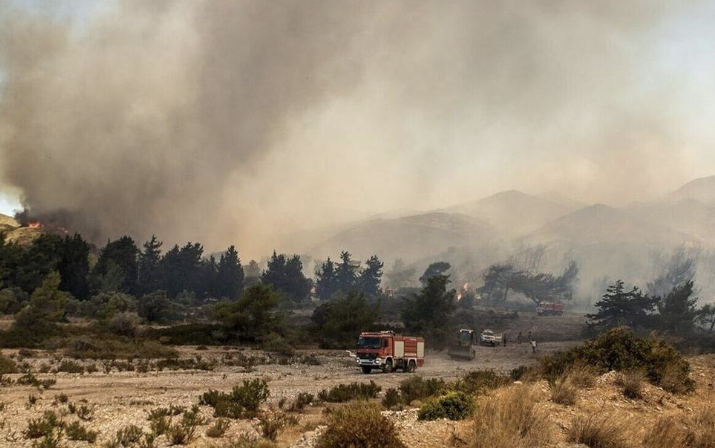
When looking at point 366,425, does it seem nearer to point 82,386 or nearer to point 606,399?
point 606,399

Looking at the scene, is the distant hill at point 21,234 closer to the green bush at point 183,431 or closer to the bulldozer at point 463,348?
the bulldozer at point 463,348

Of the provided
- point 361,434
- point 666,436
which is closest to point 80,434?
point 361,434

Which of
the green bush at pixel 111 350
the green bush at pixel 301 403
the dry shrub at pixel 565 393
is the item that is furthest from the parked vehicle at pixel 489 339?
the dry shrub at pixel 565 393

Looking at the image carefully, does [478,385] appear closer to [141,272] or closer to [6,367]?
[6,367]

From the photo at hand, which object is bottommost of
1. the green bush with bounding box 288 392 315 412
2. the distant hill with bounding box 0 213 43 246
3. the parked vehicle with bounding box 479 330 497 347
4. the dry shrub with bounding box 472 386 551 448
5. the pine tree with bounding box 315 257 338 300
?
the parked vehicle with bounding box 479 330 497 347

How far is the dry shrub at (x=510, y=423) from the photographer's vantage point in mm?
9422

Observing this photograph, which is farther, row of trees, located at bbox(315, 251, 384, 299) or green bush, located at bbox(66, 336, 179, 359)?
row of trees, located at bbox(315, 251, 384, 299)

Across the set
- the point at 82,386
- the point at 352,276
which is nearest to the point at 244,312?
the point at 82,386

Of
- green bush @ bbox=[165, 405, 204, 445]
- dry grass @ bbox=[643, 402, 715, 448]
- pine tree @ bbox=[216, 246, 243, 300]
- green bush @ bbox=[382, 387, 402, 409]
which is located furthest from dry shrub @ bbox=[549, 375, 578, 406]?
pine tree @ bbox=[216, 246, 243, 300]

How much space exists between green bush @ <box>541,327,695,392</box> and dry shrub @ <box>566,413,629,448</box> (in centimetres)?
712

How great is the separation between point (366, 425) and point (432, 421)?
344cm

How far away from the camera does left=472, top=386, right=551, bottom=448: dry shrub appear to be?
9422mm

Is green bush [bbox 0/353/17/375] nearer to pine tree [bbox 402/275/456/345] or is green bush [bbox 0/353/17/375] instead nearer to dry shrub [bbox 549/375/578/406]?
dry shrub [bbox 549/375/578/406]

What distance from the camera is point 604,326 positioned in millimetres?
76812
